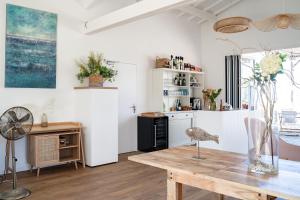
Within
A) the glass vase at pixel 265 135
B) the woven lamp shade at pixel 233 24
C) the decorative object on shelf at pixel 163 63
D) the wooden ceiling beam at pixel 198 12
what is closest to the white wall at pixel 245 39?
the wooden ceiling beam at pixel 198 12

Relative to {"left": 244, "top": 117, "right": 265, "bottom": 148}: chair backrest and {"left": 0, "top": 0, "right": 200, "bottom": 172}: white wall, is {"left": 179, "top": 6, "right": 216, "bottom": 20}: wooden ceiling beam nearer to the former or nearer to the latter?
{"left": 0, "top": 0, "right": 200, "bottom": 172}: white wall

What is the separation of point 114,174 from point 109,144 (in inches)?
29.8

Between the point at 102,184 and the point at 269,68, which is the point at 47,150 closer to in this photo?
the point at 102,184

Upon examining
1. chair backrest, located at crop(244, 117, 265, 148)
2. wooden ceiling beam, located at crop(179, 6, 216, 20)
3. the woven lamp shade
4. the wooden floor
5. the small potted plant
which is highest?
wooden ceiling beam, located at crop(179, 6, 216, 20)

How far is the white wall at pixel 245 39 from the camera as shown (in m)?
6.56

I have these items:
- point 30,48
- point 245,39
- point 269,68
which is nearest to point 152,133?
point 30,48

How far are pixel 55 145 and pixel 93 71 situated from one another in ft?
4.91

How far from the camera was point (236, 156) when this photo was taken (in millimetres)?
2145

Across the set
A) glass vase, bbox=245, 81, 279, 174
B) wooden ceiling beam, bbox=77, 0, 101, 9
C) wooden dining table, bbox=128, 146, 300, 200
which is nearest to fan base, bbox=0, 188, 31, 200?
wooden dining table, bbox=128, 146, 300, 200

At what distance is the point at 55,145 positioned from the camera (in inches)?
170

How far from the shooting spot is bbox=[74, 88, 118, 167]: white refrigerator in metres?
4.67

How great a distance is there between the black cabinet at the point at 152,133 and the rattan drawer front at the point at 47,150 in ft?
7.14

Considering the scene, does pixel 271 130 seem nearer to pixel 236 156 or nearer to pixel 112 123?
pixel 236 156

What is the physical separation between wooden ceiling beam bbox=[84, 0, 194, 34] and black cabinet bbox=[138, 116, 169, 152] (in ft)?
7.52
